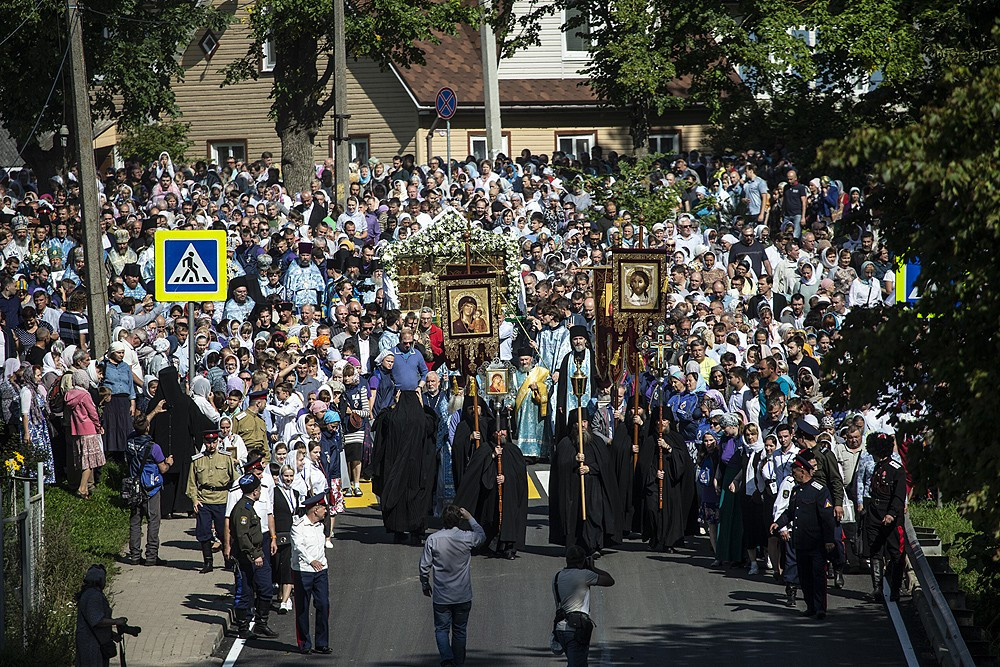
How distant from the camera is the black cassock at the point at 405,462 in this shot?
18969 mm

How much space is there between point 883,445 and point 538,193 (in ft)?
51.0

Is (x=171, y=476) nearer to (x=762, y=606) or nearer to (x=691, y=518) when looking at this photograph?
(x=691, y=518)

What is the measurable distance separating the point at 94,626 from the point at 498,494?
6590mm

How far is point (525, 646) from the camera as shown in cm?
1484

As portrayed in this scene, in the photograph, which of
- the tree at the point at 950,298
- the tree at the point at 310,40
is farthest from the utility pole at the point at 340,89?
the tree at the point at 950,298

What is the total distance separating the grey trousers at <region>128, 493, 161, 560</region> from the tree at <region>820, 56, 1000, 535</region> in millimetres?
10044

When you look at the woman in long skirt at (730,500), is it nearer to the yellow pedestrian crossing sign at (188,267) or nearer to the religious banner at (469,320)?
the religious banner at (469,320)

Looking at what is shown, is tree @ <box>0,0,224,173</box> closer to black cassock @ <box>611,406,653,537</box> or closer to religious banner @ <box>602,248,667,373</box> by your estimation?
religious banner @ <box>602,248,667,373</box>

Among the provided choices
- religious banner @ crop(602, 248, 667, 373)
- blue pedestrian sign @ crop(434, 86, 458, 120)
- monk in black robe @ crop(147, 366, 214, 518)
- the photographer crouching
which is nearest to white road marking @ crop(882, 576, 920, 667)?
religious banner @ crop(602, 248, 667, 373)

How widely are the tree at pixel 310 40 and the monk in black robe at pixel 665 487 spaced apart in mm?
18972

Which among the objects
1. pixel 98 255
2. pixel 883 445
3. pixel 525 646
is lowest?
pixel 525 646

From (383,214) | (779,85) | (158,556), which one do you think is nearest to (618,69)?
(779,85)

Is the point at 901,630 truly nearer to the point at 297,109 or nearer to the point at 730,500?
→ the point at 730,500

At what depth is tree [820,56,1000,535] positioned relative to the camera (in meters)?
9.40
